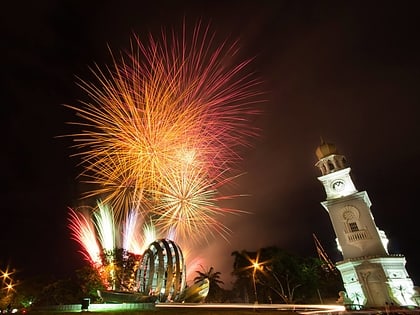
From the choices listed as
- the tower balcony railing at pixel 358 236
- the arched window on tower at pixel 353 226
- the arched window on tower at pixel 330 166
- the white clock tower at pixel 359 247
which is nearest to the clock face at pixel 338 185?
the white clock tower at pixel 359 247

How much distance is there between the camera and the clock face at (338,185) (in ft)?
186

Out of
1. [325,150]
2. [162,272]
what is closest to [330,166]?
[325,150]

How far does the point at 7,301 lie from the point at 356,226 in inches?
2862

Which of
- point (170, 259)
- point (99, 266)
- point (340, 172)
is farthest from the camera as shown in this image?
point (340, 172)

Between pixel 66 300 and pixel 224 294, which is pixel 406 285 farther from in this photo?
pixel 66 300

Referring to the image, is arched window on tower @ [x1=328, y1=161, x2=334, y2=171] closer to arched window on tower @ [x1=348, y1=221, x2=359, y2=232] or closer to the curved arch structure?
arched window on tower @ [x1=348, y1=221, x2=359, y2=232]

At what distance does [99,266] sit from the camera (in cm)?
4884

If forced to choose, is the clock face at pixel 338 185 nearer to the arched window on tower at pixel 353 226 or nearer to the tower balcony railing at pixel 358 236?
the arched window on tower at pixel 353 226

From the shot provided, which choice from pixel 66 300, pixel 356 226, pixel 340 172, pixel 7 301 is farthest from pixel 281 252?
pixel 7 301

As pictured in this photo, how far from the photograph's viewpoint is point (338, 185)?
Result: 57.2 metres

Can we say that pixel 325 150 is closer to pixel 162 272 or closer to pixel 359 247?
pixel 359 247

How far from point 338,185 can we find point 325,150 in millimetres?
8506

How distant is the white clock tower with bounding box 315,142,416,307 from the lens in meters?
43.9

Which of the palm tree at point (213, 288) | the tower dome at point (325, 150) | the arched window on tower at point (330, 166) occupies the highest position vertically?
the tower dome at point (325, 150)
